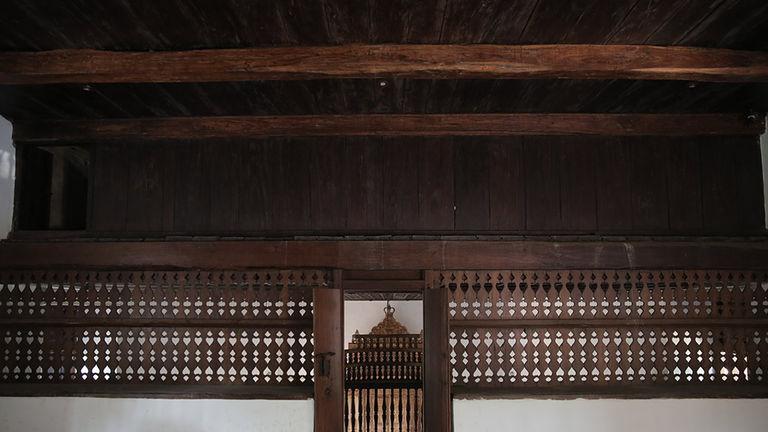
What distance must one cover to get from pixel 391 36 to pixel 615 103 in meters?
1.98

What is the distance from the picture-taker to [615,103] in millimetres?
4906

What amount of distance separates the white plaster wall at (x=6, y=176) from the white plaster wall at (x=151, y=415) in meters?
1.34

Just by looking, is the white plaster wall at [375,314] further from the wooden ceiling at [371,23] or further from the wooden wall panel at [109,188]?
the wooden ceiling at [371,23]

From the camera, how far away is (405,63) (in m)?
3.88

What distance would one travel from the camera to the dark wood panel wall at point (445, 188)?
5180 mm

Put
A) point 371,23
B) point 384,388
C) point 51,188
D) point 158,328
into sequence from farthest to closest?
point 384,388, point 51,188, point 158,328, point 371,23

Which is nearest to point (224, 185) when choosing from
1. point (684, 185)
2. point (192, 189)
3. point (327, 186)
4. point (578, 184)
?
point (192, 189)

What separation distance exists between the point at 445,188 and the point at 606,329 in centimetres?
156

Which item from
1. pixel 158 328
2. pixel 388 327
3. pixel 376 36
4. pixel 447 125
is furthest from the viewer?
pixel 388 327

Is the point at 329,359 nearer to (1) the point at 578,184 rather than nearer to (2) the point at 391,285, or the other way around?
(2) the point at 391,285

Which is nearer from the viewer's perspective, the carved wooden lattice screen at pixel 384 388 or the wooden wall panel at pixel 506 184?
the wooden wall panel at pixel 506 184

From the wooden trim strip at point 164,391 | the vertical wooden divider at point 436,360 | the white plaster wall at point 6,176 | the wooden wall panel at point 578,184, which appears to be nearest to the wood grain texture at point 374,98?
the white plaster wall at point 6,176

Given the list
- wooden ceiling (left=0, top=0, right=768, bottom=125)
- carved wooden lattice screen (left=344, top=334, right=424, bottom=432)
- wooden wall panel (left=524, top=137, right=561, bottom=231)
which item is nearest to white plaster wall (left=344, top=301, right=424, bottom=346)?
carved wooden lattice screen (left=344, top=334, right=424, bottom=432)

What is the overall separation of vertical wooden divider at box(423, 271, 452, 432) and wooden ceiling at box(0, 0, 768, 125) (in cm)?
138
